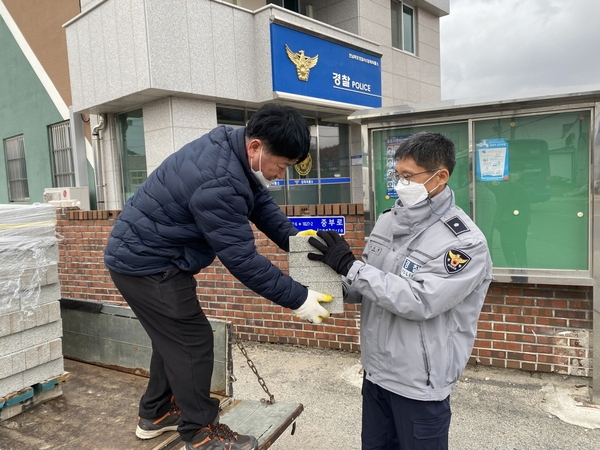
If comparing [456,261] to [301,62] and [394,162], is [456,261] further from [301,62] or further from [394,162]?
[301,62]

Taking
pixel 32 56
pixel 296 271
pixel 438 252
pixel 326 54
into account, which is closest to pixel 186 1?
pixel 326 54

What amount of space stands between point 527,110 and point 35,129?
1055 cm

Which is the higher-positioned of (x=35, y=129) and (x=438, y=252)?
(x=35, y=129)

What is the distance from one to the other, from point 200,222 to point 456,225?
3.70 ft

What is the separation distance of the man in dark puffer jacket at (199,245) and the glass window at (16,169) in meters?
10.9

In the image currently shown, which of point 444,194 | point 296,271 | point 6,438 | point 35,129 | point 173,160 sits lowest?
point 6,438

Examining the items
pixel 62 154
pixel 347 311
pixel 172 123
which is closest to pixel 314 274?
pixel 347 311

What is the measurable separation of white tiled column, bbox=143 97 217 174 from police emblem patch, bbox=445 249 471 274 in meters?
5.87

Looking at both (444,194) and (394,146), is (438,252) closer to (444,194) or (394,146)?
(444,194)

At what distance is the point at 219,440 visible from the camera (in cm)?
229

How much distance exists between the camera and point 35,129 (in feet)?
34.4

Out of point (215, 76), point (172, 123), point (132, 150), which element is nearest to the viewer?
point (172, 123)

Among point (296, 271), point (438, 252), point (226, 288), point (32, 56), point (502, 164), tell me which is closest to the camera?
point (438, 252)

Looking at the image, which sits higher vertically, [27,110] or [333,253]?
[27,110]
